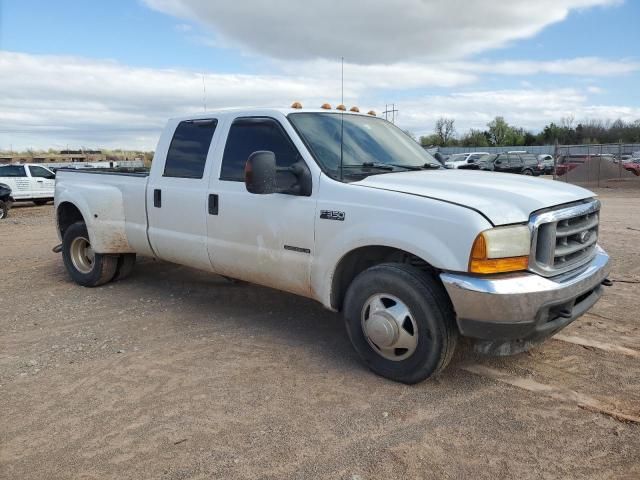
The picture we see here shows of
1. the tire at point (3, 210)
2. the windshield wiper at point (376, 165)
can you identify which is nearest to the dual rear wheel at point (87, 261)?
the windshield wiper at point (376, 165)

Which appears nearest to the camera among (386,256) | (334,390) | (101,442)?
(101,442)

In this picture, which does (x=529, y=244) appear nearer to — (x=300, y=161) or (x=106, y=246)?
(x=300, y=161)

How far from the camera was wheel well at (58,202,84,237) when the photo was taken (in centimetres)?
673

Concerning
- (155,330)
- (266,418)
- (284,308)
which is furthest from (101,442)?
(284,308)

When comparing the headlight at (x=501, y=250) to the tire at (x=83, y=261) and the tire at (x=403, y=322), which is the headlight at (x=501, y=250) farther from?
the tire at (x=83, y=261)

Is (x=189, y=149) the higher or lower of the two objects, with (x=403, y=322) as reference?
higher

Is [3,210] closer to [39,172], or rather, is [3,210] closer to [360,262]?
[39,172]

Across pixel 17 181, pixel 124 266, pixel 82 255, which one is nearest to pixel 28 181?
pixel 17 181

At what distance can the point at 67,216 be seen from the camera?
6852 mm

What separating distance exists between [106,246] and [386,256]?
3.50 meters

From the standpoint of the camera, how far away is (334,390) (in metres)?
3.71

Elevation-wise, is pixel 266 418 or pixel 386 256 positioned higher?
pixel 386 256

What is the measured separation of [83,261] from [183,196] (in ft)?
7.67

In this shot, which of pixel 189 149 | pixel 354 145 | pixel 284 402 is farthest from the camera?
pixel 189 149
